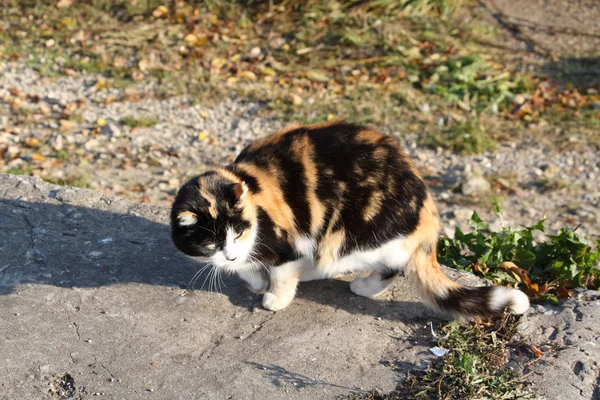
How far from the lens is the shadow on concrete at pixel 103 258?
11.9 ft

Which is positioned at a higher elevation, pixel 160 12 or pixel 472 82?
pixel 160 12

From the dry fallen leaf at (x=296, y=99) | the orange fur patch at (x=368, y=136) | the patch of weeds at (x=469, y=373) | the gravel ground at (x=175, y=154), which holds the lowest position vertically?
the gravel ground at (x=175, y=154)

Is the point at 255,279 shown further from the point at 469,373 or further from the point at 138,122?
the point at 138,122

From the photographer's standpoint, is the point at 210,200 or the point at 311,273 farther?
the point at 311,273

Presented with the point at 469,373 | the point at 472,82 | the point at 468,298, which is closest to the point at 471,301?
the point at 468,298

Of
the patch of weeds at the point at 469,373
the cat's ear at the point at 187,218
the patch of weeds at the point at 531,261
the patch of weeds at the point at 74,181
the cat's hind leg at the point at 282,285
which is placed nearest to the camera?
the patch of weeds at the point at 469,373

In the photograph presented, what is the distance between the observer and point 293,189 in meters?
3.40

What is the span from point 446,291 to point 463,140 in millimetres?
3615

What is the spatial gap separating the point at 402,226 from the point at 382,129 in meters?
3.64

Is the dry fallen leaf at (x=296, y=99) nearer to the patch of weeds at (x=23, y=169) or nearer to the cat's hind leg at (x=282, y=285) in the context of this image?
the patch of weeds at (x=23, y=169)

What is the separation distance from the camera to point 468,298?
10.9 feet

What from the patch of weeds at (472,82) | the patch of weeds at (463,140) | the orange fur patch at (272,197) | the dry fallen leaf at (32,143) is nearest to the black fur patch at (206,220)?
the orange fur patch at (272,197)

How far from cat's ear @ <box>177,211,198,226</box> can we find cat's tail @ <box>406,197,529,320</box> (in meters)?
1.04

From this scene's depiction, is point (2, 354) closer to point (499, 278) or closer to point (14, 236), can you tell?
point (14, 236)
